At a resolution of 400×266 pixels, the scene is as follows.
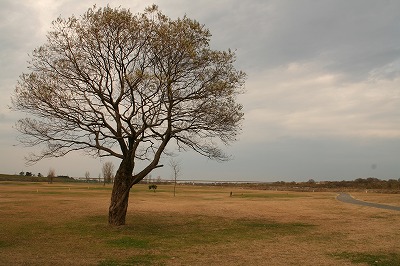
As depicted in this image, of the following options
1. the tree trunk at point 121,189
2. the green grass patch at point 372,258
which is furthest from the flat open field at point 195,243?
the tree trunk at point 121,189

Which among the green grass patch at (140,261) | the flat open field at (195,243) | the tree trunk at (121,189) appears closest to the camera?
the green grass patch at (140,261)

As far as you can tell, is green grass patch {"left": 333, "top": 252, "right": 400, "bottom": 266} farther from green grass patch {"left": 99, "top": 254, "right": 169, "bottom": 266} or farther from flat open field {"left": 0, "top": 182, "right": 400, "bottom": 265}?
green grass patch {"left": 99, "top": 254, "right": 169, "bottom": 266}

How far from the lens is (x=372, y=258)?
44.5 feet

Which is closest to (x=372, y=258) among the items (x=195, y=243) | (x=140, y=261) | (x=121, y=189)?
(x=195, y=243)

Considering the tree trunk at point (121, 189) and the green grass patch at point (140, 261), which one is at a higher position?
the tree trunk at point (121, 189)

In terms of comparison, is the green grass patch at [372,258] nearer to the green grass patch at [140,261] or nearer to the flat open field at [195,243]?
the flat open field at [195,243]

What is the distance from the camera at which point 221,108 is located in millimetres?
20500

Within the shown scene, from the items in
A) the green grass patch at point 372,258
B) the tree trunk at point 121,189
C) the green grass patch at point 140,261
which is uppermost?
the tree trunk at point 121,189

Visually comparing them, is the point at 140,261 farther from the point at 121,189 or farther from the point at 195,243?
the point at 121,189

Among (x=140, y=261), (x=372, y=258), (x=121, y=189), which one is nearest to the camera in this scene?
(x=140, y=261)

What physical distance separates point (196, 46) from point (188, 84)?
6.73ft

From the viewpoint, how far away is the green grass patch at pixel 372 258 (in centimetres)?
1274

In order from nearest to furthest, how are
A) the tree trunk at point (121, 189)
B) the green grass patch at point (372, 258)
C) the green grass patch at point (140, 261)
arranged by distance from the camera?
the green grass patch at point (140, 261) → the green grass patch at point (372, 258) → the tree trunk at point (121, 189)

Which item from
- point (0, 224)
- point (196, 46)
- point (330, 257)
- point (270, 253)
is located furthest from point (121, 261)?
point (0, 224)
